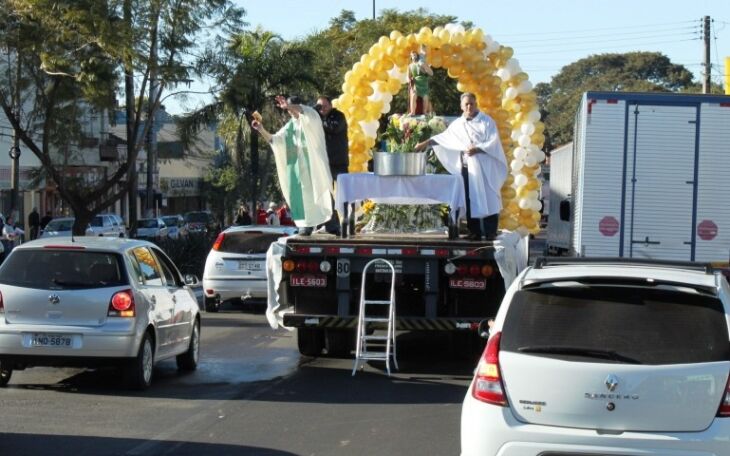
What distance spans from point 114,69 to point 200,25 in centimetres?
228

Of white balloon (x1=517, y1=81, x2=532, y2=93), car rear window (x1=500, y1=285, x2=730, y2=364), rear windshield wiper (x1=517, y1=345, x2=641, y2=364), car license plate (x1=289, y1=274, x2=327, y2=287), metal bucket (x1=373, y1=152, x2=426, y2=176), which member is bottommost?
car license plate (x1=289, y1=274, x2=327, y2=287)

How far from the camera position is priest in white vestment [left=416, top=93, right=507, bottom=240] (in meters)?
14.2

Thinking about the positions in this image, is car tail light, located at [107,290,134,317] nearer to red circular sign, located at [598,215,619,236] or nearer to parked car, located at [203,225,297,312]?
red circular sign, located at [598,215,619,236]

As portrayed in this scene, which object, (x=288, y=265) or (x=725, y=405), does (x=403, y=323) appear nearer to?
(x=288, y=265)

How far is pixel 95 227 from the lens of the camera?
1818 inches

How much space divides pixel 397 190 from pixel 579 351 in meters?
7.96

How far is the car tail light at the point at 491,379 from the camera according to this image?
6246 millimetres

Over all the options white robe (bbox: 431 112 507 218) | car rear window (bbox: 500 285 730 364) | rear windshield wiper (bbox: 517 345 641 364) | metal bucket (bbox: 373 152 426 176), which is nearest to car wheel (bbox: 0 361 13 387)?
metal bucket (bbox: 373 152 426 176)

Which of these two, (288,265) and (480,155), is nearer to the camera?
(288,265)

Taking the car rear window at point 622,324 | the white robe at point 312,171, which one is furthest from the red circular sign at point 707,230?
the car rear window at point 622,324

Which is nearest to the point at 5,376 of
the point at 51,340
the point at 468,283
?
the point at 51,340

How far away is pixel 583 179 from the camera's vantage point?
54.4ft

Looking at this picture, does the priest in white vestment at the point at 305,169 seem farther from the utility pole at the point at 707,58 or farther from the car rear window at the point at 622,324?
the utility pole at the point at 707,58

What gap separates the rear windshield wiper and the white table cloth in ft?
25.2
